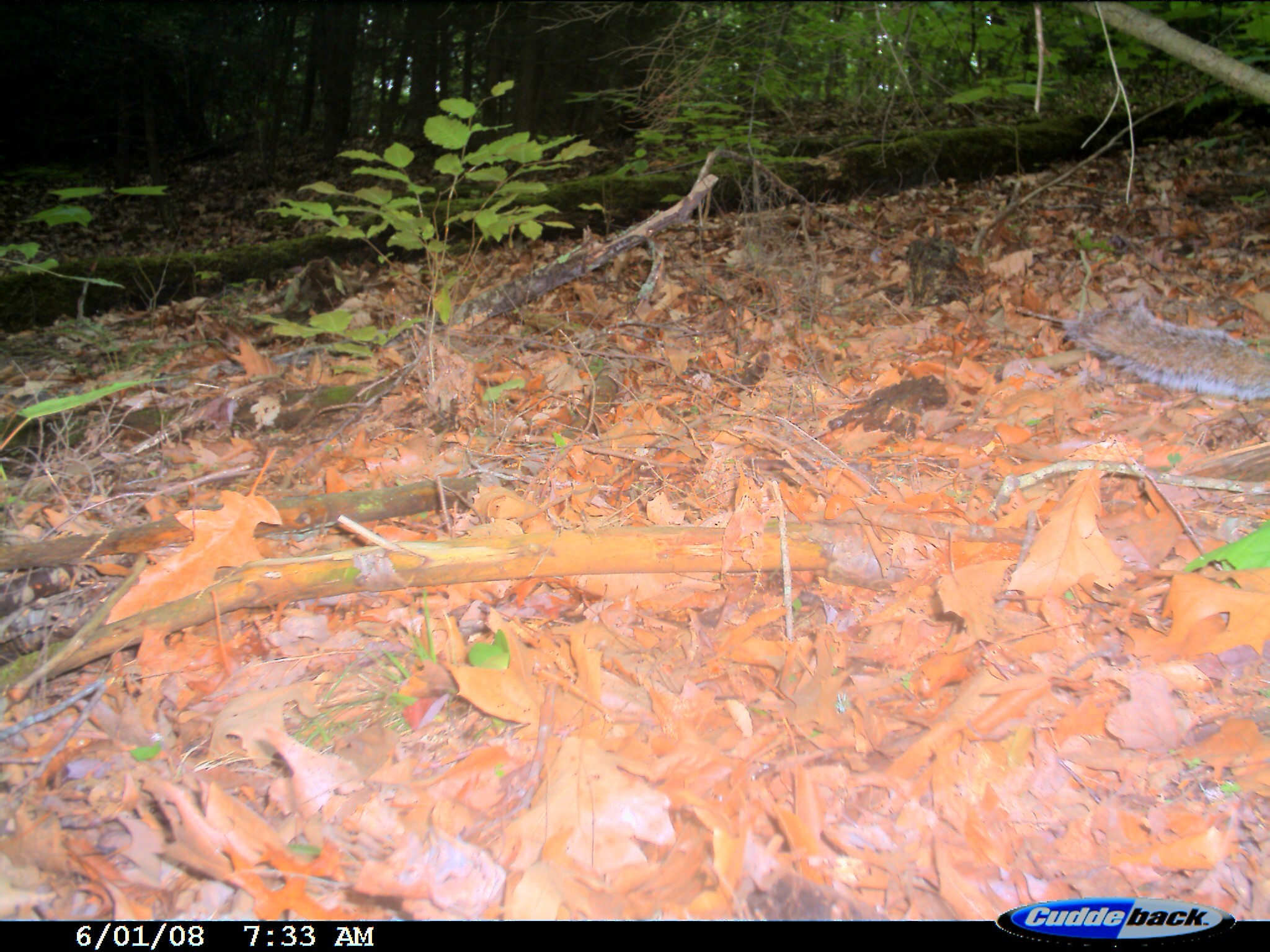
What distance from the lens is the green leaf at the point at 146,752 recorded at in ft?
5.32

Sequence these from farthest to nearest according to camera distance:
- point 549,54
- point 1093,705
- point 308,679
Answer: point 549,54
point 308,679
point 1093,705

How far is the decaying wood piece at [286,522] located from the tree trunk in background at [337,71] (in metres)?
11.2

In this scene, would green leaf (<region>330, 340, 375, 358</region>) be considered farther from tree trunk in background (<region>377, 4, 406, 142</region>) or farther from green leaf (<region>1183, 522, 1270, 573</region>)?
tree trunk in background (<region>377, 4, 406, 142</region>)

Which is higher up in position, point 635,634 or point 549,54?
point 549,54

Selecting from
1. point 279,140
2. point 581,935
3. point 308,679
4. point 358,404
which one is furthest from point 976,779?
point 279,140

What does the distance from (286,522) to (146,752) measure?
0.89m

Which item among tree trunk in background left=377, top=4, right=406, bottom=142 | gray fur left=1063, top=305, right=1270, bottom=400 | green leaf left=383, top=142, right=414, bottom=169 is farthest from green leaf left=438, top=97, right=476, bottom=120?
tree trunk in background left=377, top=4, right=406, bottom=142

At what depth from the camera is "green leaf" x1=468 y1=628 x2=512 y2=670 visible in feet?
5.83

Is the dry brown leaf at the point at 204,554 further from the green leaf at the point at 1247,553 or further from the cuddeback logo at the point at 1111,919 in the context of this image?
the green leaf at the point at 1247,553

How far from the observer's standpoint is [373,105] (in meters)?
12.7

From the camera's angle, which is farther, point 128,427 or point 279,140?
point 279,140

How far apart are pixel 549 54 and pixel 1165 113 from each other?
26.0 feet

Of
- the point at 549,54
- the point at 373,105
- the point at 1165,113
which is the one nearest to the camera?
the point at 1165,113

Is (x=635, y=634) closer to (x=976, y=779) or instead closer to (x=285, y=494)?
(x=976, y=779)
